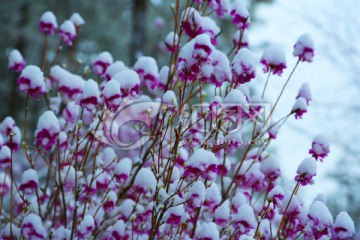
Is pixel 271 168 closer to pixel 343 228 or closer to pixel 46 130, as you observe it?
pixel 343 228

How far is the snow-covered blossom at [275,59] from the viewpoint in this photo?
215 centimetres

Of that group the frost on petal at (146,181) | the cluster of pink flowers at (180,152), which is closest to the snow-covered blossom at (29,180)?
the cluster of pink flowers at (180,152)

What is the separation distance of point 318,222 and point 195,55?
89 cm

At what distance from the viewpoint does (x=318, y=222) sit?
1799 mm

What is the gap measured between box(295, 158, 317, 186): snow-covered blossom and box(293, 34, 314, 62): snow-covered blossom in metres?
0.57

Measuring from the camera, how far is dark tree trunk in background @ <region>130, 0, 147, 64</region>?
781 cm

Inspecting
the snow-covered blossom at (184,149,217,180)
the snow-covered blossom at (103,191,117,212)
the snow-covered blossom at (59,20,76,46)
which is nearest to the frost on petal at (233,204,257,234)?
the snow-covered blossom at (184,149,217,180)

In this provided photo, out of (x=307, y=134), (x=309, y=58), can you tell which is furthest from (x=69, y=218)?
(x=307, y=134)

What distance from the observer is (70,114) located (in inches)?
101

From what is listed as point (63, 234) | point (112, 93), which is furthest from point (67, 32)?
point (63, 234)

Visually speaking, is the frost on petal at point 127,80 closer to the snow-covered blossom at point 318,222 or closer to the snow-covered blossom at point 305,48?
the snow-covered blossom at point 305,48

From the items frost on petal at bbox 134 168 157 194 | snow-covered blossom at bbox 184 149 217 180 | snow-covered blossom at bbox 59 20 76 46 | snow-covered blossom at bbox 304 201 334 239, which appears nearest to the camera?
snow-covered blossom at bbox 184 149 217 180

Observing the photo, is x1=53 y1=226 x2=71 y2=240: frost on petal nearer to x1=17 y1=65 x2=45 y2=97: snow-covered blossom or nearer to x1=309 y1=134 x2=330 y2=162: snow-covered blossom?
x1=17 y1=65 x2=45 y2=97: snow-covered blossom

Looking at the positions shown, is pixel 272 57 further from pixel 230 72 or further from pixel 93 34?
pixel 93 34
